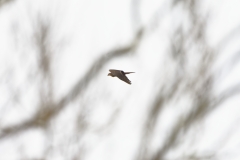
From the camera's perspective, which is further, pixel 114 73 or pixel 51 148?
pixel 51 148

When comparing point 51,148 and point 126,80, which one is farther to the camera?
point 51,148

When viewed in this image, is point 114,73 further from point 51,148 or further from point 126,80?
point 51,148

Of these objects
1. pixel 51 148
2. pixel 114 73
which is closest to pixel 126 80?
pixel 114 73
